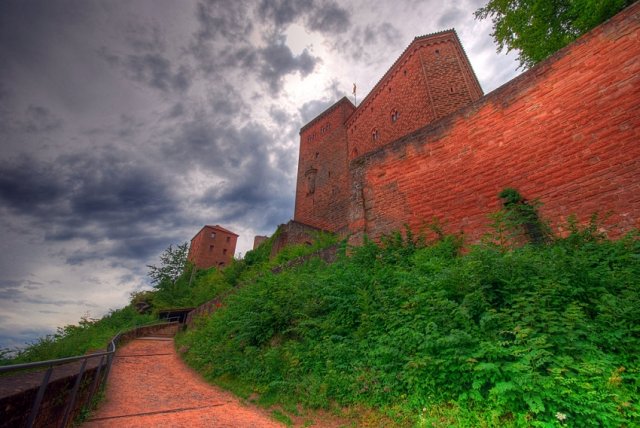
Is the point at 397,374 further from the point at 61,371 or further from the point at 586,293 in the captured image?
the point at 61,371

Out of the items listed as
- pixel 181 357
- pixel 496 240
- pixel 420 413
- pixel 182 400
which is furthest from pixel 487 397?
pixel 181 357

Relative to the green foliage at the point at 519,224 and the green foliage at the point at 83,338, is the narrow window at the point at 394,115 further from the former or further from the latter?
the green foliage at the point at 83,338

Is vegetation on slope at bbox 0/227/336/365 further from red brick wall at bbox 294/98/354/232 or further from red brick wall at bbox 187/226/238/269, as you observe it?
red brick wall at bbox 187/226/238/269

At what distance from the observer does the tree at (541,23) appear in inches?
323

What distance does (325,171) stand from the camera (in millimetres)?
24000

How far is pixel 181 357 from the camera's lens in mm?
9852

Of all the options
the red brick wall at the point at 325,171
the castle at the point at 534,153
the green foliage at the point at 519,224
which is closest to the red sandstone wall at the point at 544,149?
the castle at the point at 534,153

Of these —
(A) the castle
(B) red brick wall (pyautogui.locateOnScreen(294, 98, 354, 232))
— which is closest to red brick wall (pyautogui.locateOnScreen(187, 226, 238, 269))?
(B) red brick wall (pyautogui.locateOnScreen(294, 98, 354, 232))

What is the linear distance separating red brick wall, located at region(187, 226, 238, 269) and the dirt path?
36773 millimetres

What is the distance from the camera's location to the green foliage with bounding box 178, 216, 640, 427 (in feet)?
8.59

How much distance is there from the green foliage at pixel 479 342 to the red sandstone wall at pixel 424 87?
11058 millimetres

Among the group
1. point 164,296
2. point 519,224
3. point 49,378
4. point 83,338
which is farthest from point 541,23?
point 164,296

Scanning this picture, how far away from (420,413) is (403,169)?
6061 mm

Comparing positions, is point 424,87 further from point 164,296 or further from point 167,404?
point 164,296
